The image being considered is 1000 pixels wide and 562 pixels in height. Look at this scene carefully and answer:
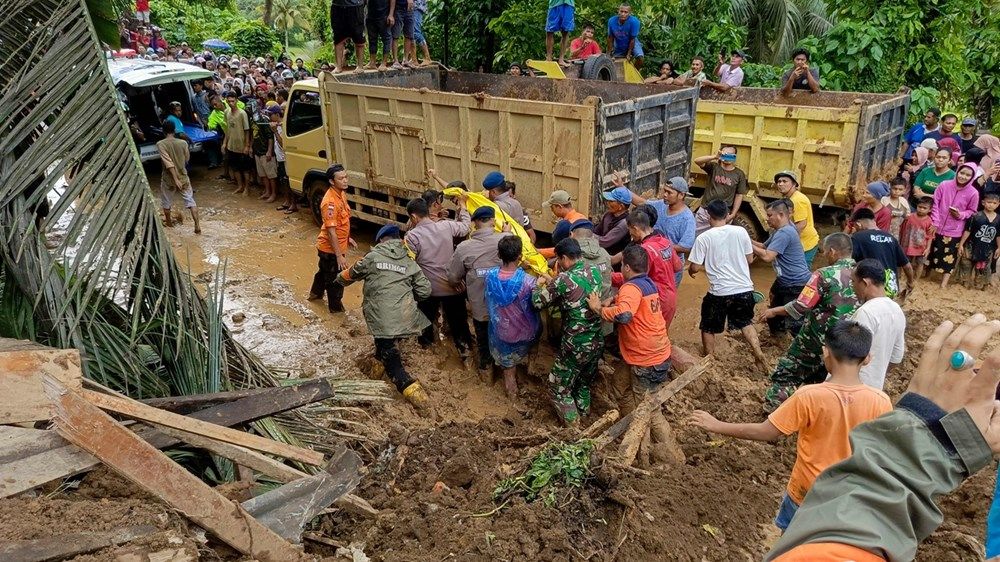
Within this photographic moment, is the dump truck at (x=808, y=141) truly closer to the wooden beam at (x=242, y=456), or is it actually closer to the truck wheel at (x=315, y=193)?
the truck wheel at (x=315, y=193)

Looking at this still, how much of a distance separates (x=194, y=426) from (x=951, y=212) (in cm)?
743

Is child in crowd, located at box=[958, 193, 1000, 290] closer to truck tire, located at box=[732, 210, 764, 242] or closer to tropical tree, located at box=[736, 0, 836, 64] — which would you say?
truck tire, located at box=[732, 210, 764, 242]

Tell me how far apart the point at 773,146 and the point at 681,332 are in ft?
8.85

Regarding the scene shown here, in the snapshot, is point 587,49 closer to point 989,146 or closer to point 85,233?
point 989,146

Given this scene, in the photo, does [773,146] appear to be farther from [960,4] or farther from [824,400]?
[824,400]

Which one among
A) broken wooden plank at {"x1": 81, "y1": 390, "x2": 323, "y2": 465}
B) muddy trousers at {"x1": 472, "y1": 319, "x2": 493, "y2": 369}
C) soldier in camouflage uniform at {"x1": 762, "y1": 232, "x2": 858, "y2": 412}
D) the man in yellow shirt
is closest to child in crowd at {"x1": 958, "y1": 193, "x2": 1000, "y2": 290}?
Result: the man in yellow shirt

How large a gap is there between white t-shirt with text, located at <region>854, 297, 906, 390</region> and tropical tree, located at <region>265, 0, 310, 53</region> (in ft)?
99.0

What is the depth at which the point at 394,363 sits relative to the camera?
17.9ft

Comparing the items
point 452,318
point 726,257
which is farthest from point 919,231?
point 452,318

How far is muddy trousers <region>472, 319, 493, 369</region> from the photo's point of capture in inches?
232

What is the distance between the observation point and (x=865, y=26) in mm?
9508

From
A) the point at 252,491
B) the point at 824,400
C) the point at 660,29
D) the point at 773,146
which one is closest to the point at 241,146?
the point at 660,29

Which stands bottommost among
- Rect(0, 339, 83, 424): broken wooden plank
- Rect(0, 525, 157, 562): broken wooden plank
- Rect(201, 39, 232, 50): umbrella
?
Rect(201, 39, 232, 50): umbrella

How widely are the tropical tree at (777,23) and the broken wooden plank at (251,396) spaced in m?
11.7
